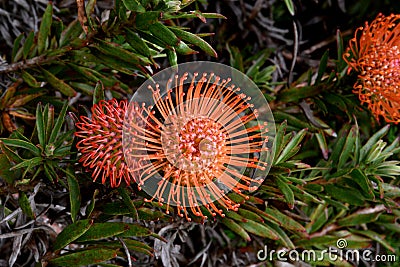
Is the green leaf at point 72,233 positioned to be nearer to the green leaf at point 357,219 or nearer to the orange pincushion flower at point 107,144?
the orange pincushion flower at point 107,144

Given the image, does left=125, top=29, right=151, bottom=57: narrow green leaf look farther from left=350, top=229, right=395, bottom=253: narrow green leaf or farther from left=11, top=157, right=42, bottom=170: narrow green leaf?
left=350, top=229, right=395, bottom=253: narrow green leaf

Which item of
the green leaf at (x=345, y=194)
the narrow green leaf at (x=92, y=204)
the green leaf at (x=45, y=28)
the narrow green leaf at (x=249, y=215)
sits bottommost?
the narrow green leaf at (x=92, y=204)

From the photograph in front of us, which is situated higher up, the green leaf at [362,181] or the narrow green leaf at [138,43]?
the narrow green leaf at [138,43]

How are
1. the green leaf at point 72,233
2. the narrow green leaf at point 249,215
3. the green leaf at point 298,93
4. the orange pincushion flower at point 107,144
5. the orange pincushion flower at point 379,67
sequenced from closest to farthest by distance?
the orange pincushion flower at point 107,144
the green leaf at point 72,233
the narrow green leaf at point 249,215
the orange pincushion flower at point 379,67
the green leaf at point 298,93

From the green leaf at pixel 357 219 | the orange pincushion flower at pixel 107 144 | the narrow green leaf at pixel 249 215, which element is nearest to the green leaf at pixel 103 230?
the orange pincushion flower at pixel 107 144

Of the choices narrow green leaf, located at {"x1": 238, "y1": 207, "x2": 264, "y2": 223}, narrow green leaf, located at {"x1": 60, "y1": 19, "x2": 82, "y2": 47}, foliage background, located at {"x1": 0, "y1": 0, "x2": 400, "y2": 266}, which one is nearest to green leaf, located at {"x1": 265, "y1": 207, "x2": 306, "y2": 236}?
foliage background, located at {"x1": 0, "y1": 0, "x2": 400, "y2": 266}

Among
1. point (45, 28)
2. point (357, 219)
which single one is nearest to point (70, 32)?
point (45, 28)

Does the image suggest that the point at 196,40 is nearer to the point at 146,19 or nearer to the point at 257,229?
the point at 146,19
